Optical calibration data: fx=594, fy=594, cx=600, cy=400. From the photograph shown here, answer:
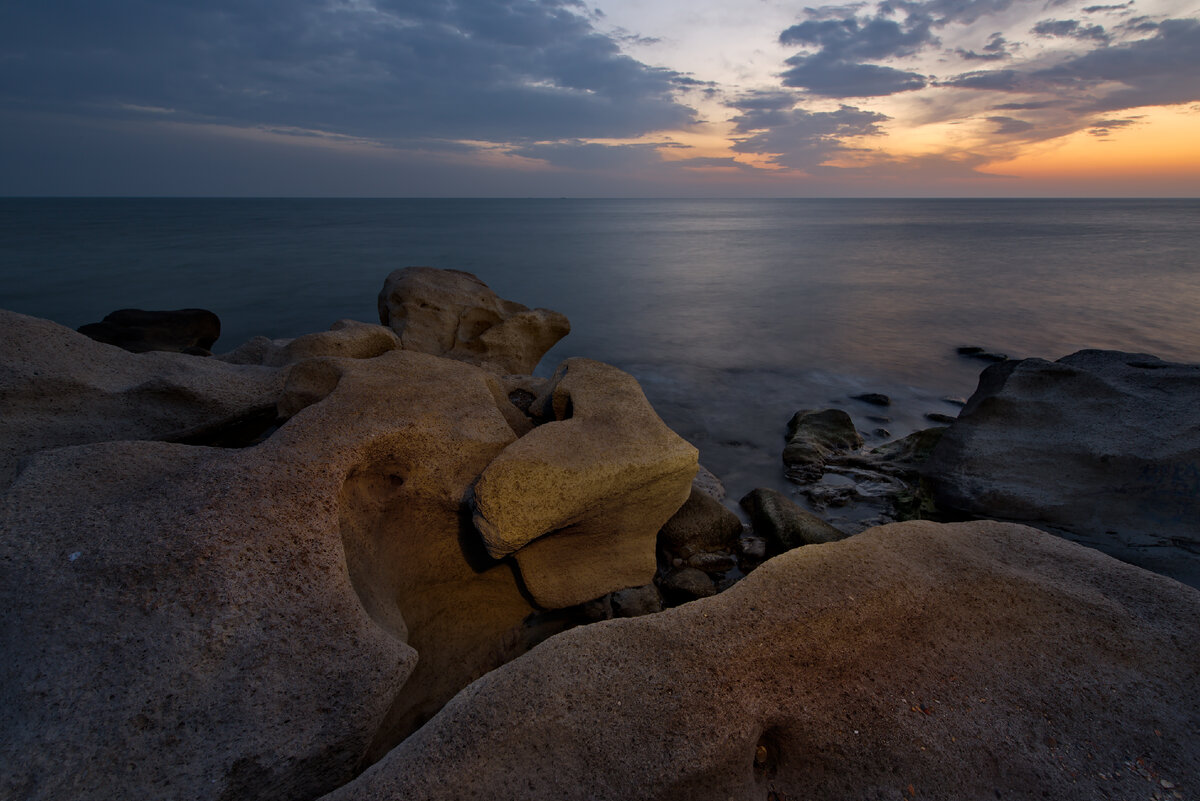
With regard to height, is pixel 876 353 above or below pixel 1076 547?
below

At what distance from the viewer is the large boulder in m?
4.41

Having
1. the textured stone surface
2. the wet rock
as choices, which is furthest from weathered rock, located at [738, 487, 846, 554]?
the textured stone surface

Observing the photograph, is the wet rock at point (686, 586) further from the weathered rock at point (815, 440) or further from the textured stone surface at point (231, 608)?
the weathered rock at point (815, 440)

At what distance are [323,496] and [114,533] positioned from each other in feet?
2.72

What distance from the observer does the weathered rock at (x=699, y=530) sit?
16.4ft

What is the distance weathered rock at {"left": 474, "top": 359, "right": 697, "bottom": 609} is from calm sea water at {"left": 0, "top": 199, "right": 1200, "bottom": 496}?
2.90m

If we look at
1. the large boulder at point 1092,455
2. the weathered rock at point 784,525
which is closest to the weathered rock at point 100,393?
the weathered rock at point 784,525

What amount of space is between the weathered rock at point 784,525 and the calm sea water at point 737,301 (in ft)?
3.63

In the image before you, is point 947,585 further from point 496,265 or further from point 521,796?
point 496,265

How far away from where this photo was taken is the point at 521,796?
1.83 meters

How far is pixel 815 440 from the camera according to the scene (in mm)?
7301

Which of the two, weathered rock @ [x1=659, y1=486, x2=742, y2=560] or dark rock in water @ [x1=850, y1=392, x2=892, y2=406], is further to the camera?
dark rock in water @ [x1=850, y1=392, x2=892, y2=406]

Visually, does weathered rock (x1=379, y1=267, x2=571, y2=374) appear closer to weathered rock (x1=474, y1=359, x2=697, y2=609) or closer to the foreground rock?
weathered rock (x1=474, y1=359, x2=697, y2=609)

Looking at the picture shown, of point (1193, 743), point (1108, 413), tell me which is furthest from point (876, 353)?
point (1193, 743)
